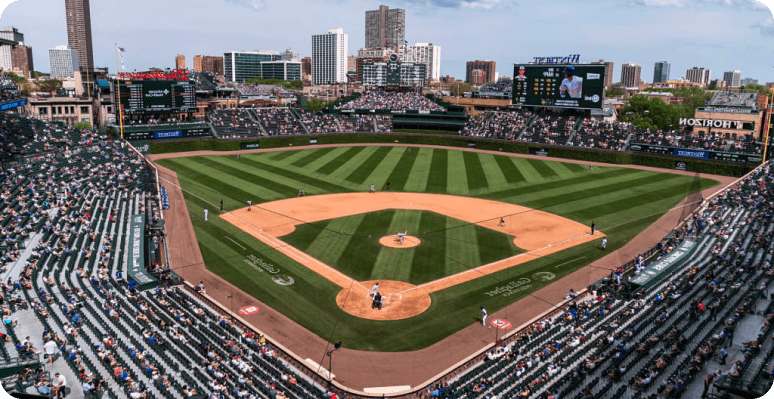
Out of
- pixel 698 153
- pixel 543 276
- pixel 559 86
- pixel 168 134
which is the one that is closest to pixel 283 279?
pixel 543 276

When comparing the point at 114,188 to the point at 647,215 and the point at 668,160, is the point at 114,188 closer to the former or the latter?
the point at 647,215

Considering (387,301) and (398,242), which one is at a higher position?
(398,242)

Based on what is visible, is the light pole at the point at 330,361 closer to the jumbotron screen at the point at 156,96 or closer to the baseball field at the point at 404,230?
the baseball field at the point at 404,230

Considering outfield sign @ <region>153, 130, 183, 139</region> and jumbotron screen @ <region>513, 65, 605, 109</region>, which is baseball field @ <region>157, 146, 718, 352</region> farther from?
jumbotron screen @ <region>513, 65, 605, 109</region>

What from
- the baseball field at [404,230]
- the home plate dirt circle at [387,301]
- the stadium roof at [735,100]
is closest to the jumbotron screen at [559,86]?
the baseball field at [404,230]

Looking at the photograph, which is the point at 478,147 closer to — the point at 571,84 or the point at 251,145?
the point at 571,84

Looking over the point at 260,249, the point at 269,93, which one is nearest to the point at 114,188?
the point at 260,249

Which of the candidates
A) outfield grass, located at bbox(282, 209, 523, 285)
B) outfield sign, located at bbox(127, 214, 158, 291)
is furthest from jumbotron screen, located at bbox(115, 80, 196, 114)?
outfield grass, located at bbox(282, 209, 523, 285)
